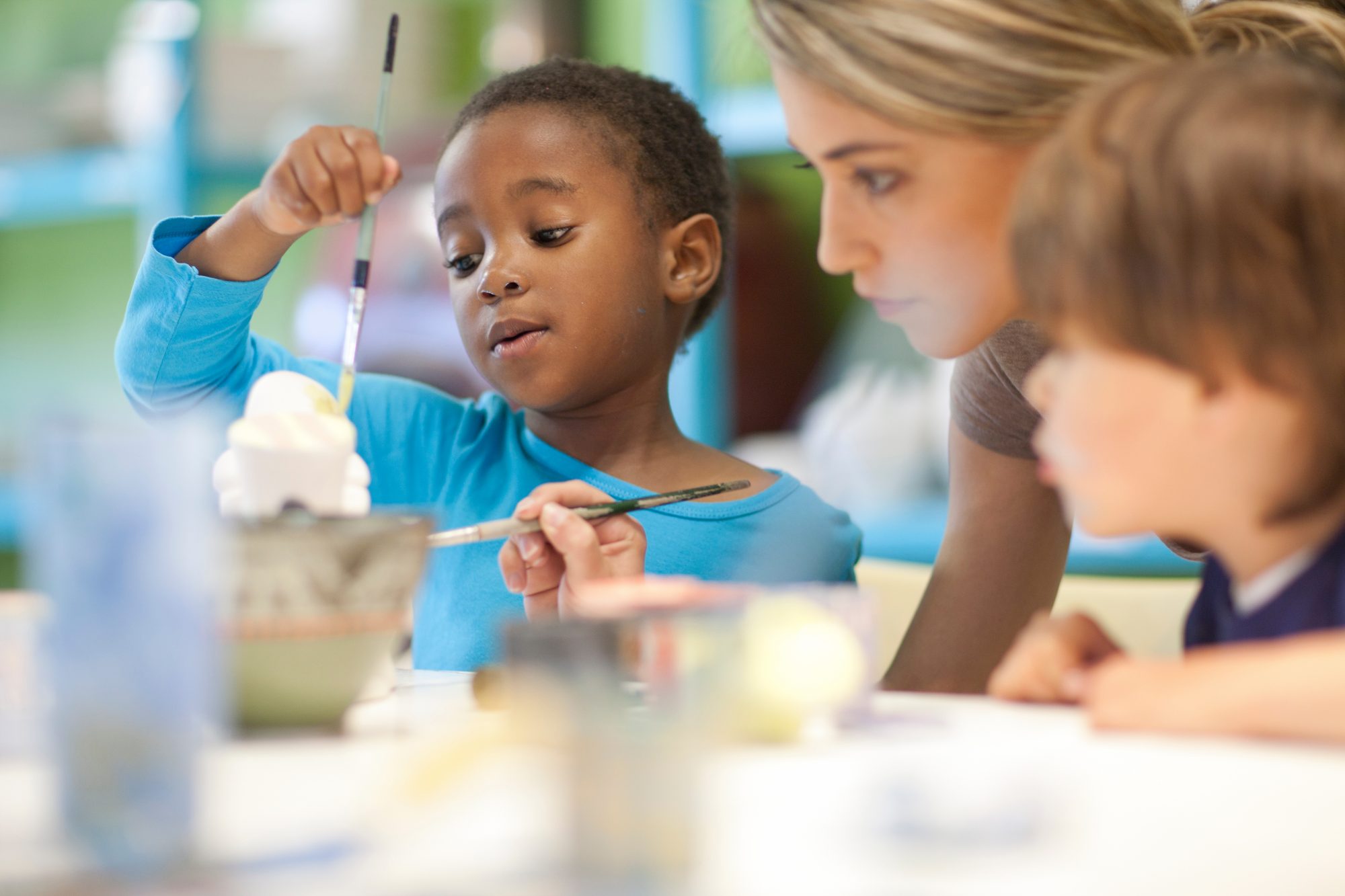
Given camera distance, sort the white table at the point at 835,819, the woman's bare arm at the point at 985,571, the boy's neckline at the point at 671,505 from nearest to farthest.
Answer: the white table at the point at 835,819 → the woman's bare arm at the point at 985,571 → the boy's neckline at the point at 671,505

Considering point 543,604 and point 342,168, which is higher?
point 342,168

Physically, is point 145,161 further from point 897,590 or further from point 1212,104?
point 1212,104

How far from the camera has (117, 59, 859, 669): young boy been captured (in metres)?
1.20

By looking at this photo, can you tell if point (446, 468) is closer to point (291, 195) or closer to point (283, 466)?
point (291, 195)

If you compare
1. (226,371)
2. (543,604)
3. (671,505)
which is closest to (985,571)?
(671,505)

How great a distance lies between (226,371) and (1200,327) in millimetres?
928

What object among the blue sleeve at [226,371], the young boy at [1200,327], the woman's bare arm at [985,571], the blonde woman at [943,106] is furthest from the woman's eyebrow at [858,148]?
the blue sleeve at [226,371]

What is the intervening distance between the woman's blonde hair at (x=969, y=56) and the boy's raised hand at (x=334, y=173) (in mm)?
300

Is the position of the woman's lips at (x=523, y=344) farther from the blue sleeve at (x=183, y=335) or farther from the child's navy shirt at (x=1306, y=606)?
the child's navy shirt at (x=1306, y=606)

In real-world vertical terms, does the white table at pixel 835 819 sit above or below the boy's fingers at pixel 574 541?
above

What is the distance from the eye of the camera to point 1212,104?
629 mm

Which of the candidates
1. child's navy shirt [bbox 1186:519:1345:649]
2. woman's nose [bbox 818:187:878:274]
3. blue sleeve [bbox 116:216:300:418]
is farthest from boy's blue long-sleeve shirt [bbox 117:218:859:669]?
child's navy shirt [bbox 1186:519:1345:649]

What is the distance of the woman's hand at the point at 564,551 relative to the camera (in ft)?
3.07

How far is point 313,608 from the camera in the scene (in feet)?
1.82
